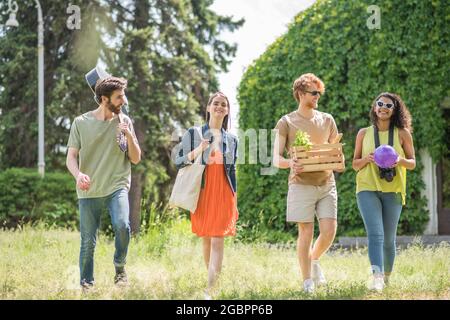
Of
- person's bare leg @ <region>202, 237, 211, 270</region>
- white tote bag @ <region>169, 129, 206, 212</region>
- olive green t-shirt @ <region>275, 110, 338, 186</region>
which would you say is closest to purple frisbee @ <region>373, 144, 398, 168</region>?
olive green t-shirt @ <region>275, 110, 338, 186</region>

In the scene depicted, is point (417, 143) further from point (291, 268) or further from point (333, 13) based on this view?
point (291, 268)

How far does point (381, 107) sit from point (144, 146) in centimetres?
1385

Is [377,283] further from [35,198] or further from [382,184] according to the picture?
[35,198]

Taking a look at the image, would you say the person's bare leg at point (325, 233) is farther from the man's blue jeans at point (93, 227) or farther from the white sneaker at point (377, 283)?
the man's blue jeans at point (93, 227)

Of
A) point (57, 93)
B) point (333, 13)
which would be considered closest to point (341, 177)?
point (333, 13)

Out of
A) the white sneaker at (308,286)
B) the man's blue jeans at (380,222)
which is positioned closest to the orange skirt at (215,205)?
the white sneaker at (308,286)

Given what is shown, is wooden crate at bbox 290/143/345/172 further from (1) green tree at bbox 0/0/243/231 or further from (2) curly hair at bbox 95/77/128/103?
(1) green tree at bbox 0/0/243/231

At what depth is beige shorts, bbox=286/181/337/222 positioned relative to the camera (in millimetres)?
5992

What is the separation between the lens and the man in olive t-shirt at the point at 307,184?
598 cm

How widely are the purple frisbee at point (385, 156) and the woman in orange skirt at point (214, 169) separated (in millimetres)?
1208

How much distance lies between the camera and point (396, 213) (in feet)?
20.4

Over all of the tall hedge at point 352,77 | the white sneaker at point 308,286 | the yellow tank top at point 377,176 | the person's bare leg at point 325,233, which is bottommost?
the white sneaker at point 308,286

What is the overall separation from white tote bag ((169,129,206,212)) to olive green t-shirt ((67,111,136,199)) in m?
0.46

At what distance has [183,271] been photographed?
7.60 metres
